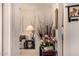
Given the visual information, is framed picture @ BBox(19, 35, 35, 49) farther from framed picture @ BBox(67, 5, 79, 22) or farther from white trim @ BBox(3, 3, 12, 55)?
framed picture @ BBox(67, 5, 79, 22)

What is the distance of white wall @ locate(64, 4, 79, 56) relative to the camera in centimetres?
132

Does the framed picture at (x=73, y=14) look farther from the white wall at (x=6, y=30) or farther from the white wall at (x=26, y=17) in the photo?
the white wall at (x=6, y=30)

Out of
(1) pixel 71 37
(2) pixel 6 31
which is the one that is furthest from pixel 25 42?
(1) pixel 71 37

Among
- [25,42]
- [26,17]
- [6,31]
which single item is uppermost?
[26,17]

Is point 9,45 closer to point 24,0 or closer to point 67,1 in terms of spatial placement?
point 24,0

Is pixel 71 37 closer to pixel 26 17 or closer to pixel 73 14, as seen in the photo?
pixel 73 14

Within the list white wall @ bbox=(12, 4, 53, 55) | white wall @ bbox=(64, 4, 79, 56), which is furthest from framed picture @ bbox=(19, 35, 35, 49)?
white wall @ bbox=(64, 4, 79, 56)

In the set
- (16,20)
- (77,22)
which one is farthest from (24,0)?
(77,22)

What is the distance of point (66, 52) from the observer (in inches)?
52.1

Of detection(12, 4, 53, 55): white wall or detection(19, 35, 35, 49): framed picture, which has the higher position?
detection(12, 4, 53, 55): white wall

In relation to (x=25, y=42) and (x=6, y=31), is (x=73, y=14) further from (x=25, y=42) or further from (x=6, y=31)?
(x=6, y=31)

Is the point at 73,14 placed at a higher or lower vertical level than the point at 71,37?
higher

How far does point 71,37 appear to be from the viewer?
4.39ft

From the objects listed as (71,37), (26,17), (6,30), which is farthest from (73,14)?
(6,30)
